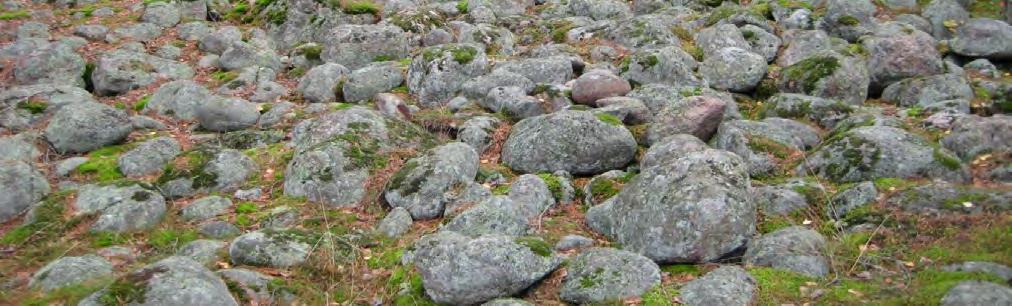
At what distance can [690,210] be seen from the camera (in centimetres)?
758

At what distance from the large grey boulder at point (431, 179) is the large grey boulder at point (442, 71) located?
131 inches

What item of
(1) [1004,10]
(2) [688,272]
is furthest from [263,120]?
(1) [1004,10]

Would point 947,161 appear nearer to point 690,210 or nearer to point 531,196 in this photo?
point 690,210

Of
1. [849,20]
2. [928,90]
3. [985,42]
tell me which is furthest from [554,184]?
[985,42]

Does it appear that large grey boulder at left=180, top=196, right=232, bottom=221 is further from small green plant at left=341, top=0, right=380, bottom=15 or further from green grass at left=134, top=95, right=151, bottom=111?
small green plant at left=341, top=0, right=380, bottom=15

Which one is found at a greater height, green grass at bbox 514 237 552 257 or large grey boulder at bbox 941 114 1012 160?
green grass at bbox 514 237 552 257

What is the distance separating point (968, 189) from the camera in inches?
320

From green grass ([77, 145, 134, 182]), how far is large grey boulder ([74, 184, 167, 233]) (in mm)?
783

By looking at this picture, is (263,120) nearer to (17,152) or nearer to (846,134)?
(17,152)

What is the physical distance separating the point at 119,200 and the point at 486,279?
474 cm

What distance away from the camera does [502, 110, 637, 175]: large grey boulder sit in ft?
33.1

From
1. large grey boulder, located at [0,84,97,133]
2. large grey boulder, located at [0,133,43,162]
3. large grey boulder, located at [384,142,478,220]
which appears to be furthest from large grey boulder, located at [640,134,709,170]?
large grey boulder, located at [0,84,97,133]

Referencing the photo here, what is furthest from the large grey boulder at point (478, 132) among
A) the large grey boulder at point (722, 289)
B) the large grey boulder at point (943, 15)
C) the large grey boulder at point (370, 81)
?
the large grey boulder at point (943, 15)

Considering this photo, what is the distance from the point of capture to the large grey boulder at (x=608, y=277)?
276 inches
